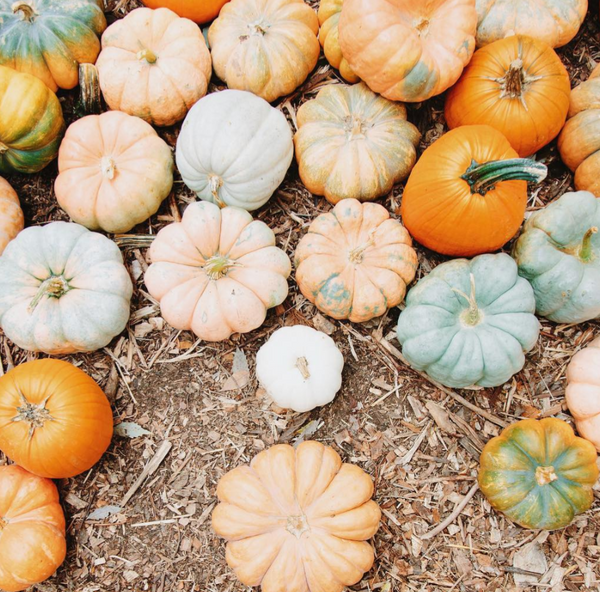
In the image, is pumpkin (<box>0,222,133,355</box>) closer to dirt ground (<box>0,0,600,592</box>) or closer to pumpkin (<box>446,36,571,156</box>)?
dirt ground (<box>0,0,600,592</box>)

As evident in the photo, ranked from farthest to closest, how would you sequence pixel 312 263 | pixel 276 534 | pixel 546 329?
pixel 546 329, pixel 312 263, pixel 276 534

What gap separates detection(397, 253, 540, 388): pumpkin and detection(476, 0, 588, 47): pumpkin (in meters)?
1.31

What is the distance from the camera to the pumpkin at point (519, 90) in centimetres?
307

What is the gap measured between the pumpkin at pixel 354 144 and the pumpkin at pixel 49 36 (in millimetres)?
1312

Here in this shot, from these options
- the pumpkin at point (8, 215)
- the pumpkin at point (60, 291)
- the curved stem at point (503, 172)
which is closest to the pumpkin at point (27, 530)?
the pumpkin at point (60, 291)

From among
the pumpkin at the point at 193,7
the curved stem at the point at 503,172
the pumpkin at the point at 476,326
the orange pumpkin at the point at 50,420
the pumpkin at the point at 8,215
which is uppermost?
the pumpkin at the point at 193,7

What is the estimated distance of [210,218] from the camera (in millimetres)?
3053

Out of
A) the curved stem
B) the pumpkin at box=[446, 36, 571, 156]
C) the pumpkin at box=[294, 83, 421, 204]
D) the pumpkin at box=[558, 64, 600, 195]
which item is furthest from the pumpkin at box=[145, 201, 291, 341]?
the pumpkin at box=[558, 64, 600, 195]

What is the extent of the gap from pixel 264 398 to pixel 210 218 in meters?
1.01

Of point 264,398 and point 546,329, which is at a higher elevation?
point 546,329

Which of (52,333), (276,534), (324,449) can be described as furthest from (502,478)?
(52,333)

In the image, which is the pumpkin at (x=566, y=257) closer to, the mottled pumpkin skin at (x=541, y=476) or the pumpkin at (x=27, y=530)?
the mottled pumpkin skin at (x=541, y=476)

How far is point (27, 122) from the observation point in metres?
3.10

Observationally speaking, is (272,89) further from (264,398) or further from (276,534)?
(276,534)
